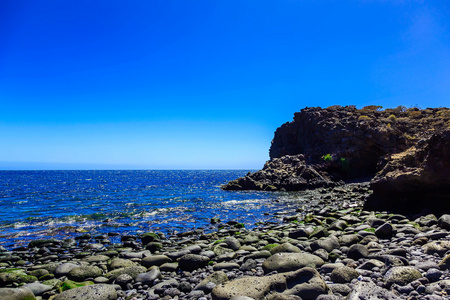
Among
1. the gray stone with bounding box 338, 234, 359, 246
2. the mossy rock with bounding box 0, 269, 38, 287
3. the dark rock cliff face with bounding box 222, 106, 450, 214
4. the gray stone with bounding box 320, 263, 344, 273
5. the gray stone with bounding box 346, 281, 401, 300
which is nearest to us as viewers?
the gray stone with bounding box 346, 281, 401, 300

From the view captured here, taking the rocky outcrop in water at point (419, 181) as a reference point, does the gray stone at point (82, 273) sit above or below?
below

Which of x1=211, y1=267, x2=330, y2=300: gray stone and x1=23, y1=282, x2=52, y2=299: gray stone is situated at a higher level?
x1=211, y1=267, x2=330, y2=300: gray stone

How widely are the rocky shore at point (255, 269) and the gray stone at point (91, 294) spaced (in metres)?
0.02

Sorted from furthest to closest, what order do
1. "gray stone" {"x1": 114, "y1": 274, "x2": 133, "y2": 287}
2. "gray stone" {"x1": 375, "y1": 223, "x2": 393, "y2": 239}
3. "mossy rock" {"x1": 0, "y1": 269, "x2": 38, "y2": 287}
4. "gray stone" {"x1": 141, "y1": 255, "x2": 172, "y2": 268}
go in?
"gray stone" {"x1": 375, "y1": 223, "x2": 393, "y2": 239}
"gray stone" {"x1": 141, "y1": 255, "x2": 172, "y2": 268}
"mossy rock" {"x1": 0, "y1": 269, "x2": 38, "y2": 287}
"gray stone" {"x1": 114, "y1": 274, "x2": 133, "y2": 287}

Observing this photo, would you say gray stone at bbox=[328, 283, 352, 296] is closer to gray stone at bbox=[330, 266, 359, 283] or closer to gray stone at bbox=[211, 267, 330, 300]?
gray stone at bbox=[211, 267, 330, 300]

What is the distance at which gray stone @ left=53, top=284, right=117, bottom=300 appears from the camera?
6.43 metres

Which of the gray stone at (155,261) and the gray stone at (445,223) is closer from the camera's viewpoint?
the gray stone at (155,261)

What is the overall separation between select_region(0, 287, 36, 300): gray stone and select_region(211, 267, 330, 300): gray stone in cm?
462

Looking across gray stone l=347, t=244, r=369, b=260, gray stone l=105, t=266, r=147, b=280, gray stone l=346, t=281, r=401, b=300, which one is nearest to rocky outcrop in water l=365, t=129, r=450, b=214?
gray stone l=347, t=244, r=369, b=260

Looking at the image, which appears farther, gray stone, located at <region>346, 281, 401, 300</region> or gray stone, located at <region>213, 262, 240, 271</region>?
gray stone, located at <region>213, 262, 240, 271</region>

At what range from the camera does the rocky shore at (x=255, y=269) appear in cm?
577

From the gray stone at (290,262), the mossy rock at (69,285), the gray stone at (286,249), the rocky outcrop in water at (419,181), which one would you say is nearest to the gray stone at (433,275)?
the gray stone at (290,262)

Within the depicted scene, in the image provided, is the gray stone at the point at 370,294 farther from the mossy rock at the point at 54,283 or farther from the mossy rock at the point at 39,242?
the mossy rock at the point at 39,242

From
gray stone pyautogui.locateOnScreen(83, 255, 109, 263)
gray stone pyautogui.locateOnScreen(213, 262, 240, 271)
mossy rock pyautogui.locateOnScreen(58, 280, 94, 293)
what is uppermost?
gray stone pyautogui.locateOnScreen(213, 262, 240, 271)
